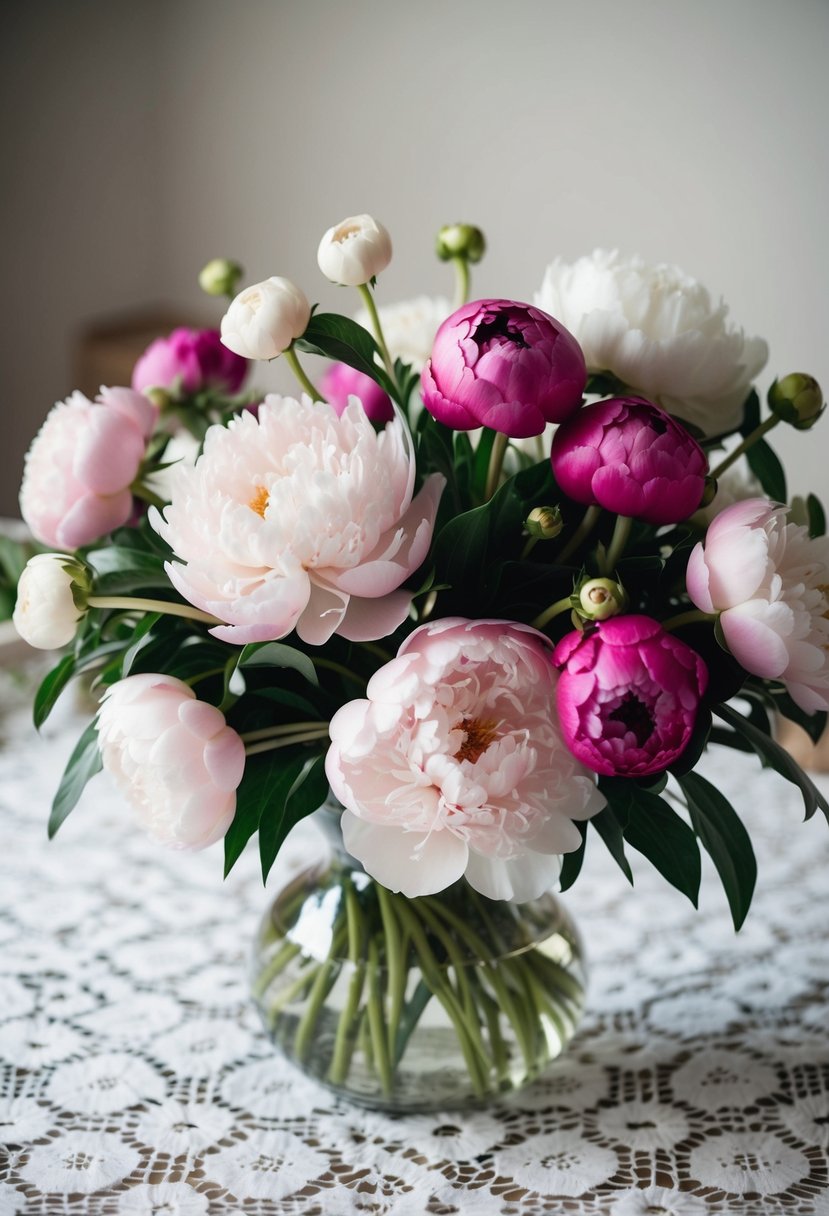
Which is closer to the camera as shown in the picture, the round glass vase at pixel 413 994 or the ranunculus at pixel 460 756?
the ranunculus at pixel 460 756

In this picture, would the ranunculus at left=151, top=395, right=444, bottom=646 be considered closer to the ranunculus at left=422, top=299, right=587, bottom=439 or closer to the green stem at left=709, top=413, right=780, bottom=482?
the ranunculus at left=422, top=299, right=587, bottom=439

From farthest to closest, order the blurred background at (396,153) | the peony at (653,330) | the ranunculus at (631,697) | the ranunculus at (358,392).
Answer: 1. the blurred background at (396,153)
2. the ranunculus at (358,392)
3. the peony at (653,330)
4. the ranunculus at (631,697)

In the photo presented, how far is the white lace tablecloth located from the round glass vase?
0.03m

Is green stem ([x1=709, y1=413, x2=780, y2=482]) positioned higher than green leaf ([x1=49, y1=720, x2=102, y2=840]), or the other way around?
green stem ([x1=709, y1=413, x2=780, y2=482])

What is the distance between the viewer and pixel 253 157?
2529 mm

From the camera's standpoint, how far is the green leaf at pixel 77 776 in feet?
1.90

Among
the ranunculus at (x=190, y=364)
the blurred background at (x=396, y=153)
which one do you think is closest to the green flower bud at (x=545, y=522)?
the ranunculus at (x=190, y=364)

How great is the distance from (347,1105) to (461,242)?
1.58 feet

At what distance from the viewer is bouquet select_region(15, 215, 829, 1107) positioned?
47cm

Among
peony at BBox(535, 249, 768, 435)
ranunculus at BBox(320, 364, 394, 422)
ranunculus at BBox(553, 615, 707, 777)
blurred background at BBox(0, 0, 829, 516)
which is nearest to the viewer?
ranunculus at BBox(553, 615, 707, 777)

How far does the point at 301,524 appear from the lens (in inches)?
18.5

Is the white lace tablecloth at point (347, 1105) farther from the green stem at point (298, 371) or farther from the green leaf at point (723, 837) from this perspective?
the green stem at point (298, 371)

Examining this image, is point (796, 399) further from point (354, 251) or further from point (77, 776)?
point (77, 776)

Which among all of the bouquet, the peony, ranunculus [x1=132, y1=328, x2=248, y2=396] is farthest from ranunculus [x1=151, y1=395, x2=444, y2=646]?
ranunculus [x1=132, y1=328, x2=248, y2=396]
